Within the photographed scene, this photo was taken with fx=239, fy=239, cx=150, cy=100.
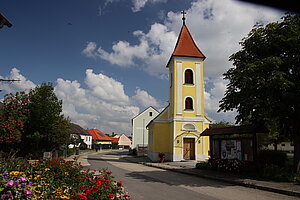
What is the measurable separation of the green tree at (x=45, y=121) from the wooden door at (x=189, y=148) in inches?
496

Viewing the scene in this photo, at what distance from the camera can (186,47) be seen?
28562 mm

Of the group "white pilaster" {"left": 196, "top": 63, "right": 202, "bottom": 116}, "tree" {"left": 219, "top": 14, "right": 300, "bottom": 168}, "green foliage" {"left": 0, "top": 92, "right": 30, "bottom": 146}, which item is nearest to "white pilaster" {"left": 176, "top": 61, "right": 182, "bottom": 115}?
"white pilaster" {"left": 196, "top": 63, "right": 202, "bottom": 116}

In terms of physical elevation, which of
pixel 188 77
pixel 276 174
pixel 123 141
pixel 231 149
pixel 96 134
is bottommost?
pixel 123 141

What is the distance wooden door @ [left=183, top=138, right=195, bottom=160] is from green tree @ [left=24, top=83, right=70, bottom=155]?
41.4ft

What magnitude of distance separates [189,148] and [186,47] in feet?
38.9

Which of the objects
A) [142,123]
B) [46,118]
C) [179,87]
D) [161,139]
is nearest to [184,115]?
[179,87]

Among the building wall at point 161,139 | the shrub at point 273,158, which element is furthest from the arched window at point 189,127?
the shrub at point 273,158

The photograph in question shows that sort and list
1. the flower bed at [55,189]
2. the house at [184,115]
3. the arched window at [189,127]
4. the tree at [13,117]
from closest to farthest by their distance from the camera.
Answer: the flower bed at [55,189] < the tree at [13,117] < the house at [184,115] < the arched window at [189,127]

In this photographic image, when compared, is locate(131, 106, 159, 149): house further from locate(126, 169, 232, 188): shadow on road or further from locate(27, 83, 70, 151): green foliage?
locate(126, 169, 232, 188): shadow on road

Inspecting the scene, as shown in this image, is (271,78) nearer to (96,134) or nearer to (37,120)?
(37,120)

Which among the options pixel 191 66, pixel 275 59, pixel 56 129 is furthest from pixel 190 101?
pixel 275 59

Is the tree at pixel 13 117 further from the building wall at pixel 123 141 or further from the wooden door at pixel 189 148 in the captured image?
the building wall at pixel 123 141

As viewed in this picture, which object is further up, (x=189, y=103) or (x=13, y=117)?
(x=189, y=103)

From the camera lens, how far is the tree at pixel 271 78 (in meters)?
10.7
